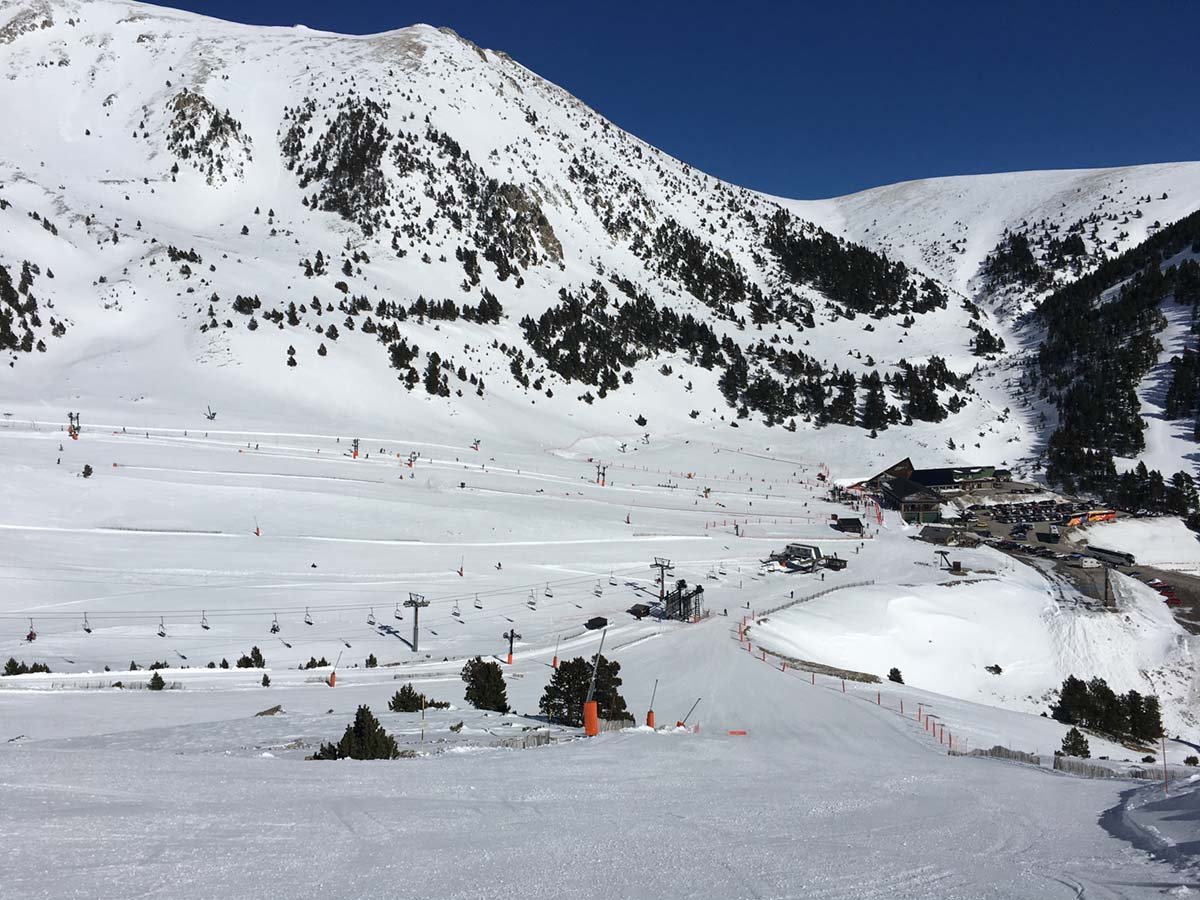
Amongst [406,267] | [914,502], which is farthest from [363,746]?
[406,267]

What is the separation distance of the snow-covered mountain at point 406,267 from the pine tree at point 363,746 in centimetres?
5517

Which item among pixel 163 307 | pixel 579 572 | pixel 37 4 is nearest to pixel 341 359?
pixel 163 307

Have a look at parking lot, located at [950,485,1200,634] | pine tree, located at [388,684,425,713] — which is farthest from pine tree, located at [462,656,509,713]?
parking lot, located at [950,485,1200,634]

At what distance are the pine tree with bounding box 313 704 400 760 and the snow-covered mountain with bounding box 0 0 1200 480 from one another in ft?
181

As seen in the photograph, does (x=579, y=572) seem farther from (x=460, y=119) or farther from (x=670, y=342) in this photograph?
(x=460, y=119)

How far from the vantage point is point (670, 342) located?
104 metres

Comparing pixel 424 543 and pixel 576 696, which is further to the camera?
pixel 424 543

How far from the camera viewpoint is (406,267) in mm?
95562

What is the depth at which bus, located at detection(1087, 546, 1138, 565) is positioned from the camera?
55000mm

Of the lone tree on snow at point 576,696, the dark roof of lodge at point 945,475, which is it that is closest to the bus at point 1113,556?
the dark roof of lodge at point 945,475

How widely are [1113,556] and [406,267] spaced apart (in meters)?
82.3

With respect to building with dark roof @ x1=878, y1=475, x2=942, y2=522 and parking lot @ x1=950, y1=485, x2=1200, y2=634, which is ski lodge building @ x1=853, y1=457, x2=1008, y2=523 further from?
parking lot @ x1=950, y1=485, x2=1200, y2=634

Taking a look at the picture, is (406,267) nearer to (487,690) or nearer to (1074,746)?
(487,690)

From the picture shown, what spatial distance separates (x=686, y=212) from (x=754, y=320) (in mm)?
40401
